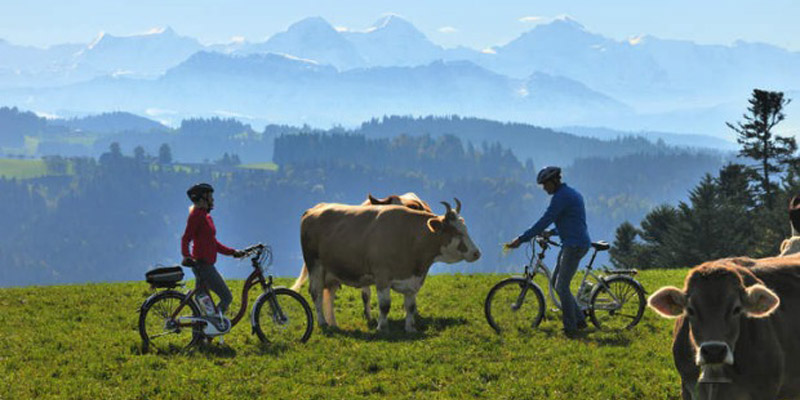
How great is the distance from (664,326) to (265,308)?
8937 mm

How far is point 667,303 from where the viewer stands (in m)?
7.61

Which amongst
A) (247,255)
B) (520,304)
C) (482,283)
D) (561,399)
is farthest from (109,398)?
(482,283)

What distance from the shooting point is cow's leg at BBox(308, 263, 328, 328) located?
1756 cm

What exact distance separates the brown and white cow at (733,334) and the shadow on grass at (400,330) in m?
8.73

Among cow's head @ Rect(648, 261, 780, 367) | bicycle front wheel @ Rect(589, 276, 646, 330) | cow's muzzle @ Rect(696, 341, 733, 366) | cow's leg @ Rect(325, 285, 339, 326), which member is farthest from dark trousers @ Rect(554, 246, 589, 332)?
cow's muzzle @ Rect(696, 341, 733, 366)

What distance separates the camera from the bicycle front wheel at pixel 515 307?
16.2m

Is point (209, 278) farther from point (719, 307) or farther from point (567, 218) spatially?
point (719, 307)

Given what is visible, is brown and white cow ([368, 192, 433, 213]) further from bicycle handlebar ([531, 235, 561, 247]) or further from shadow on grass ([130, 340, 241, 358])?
shadow on grass ([130, 340, 241, 358])

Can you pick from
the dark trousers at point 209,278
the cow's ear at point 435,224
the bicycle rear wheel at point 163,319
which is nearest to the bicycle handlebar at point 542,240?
the cow's ear at point 435,224

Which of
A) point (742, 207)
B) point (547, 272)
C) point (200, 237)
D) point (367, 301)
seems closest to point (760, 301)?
point (547, 272)

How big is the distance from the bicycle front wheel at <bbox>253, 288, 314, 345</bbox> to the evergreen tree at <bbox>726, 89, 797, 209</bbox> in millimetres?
70121

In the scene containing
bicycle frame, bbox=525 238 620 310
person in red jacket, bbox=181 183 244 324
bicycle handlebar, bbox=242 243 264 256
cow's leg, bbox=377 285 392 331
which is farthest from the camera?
cow's leg, bbox=377 285 392 331

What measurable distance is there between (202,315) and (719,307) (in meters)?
10.3

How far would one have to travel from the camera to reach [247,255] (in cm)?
1487
